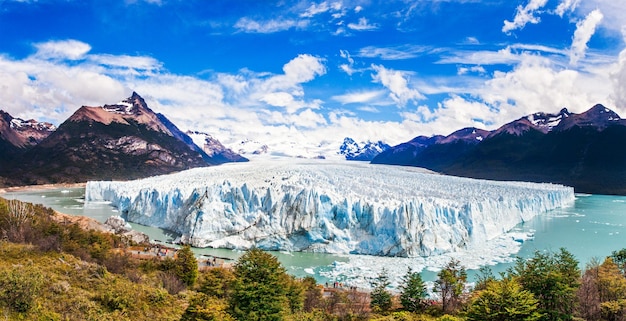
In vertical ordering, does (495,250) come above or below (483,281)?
below

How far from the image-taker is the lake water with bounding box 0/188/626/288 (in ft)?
80.0

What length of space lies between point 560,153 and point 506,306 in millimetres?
98401

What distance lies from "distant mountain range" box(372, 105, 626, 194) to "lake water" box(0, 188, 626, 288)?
37758 mm

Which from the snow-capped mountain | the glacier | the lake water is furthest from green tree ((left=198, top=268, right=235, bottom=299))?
the snow-capped mountain

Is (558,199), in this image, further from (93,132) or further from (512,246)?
(93,132)

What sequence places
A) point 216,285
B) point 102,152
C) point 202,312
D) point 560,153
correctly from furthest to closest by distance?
point 102,152 < point 560,153 < point 216,285 < point 202,312

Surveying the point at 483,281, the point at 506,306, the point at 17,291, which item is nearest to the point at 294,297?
the point at 506,306

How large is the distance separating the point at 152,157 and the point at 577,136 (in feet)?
349

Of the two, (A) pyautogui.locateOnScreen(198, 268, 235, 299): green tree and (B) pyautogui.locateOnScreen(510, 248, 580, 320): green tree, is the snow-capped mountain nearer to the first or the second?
(A) pyautogui.locateOnScreen(198, 268, 235, 299): green tree

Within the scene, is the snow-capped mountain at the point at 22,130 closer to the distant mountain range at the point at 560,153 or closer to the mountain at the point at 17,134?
the mountain at the point at 17,134

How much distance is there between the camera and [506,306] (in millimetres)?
11094

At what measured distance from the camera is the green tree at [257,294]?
12484mm

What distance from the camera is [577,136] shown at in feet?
325

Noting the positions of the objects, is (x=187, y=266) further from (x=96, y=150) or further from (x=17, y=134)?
(x=17, y=134)
